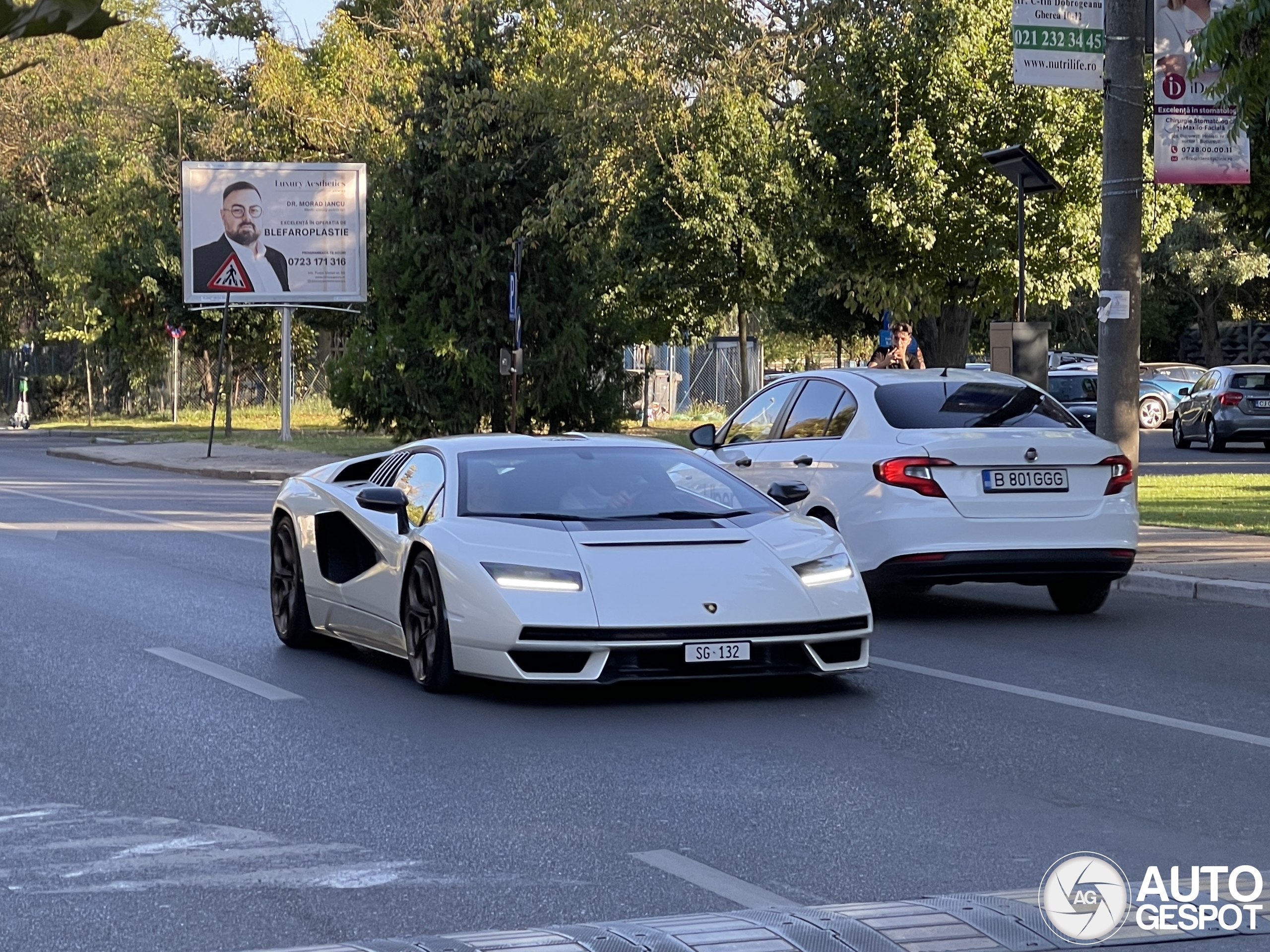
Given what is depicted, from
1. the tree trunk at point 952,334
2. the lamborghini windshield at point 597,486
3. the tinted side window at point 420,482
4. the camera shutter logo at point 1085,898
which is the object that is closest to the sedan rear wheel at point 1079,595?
the lamborghini windshield at point 597,486

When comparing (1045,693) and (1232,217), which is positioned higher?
(1232,217)

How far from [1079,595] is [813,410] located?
2.16m

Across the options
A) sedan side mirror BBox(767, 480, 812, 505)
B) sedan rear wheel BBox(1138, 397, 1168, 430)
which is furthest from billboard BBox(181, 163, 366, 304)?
sedan side mirror BBox(767, 480, 812, 505)

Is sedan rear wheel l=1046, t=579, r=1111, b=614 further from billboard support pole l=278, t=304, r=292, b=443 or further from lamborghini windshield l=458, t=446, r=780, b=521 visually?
billboard support pole l=278, t=304, r=292, b=443

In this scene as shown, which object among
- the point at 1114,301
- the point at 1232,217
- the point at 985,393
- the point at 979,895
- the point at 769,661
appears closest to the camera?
the point at 979,895

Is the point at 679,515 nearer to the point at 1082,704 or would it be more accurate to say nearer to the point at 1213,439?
the point at 1082,704

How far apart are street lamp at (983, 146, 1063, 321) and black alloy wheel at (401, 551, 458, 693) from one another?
9102 millimetres

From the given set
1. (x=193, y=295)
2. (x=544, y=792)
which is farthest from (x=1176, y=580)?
(x=193, y=295)

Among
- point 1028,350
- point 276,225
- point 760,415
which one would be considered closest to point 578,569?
point 760,415

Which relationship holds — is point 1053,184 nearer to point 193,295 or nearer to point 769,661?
point 769,661

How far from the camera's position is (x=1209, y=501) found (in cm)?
2159

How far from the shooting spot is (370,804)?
6.84 m

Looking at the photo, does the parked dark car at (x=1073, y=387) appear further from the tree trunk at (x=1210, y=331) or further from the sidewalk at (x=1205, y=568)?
the sidewalk at (x=1205, y=568)

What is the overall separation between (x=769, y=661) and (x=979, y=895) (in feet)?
11.7
